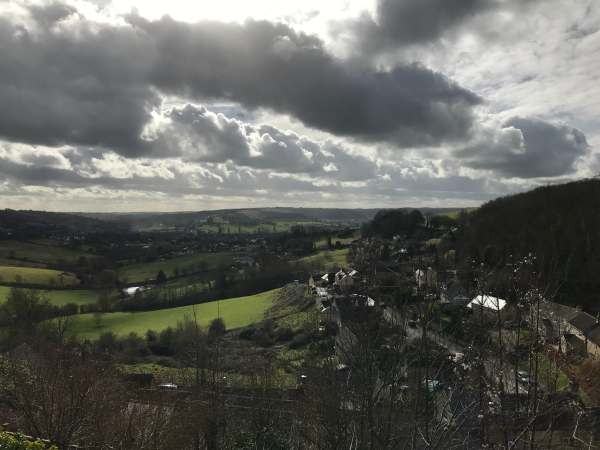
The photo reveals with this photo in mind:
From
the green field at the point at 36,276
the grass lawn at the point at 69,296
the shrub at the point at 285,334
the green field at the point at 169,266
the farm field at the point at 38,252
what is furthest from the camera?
the farm field at the point at 38,252

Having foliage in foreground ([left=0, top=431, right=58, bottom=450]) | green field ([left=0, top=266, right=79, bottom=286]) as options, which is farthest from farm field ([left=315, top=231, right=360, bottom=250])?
foliage in foreground ([left=0, top=431, right=58, bottom=450])

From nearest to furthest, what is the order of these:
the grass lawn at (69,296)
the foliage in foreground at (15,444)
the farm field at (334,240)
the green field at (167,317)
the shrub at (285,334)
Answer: the foliage in foreground at (15,444), the shrub at (285,334), the green field at (167,317), the grass lawn at (69,296), the farm field at (334,240)

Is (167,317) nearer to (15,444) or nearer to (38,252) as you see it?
(15,444)

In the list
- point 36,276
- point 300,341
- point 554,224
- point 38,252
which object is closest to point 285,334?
point 300,341

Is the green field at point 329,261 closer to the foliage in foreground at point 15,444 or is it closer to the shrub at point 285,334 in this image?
the shrub at point 285,334

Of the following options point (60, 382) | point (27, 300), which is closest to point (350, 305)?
point (60, 382)

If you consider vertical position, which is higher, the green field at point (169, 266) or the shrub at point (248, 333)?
the green field at point (169, 266)

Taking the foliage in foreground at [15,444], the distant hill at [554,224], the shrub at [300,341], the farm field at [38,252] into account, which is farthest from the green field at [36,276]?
the foliage in foreground at [15,444]

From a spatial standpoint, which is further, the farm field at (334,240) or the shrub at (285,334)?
the farm field at (334,240)

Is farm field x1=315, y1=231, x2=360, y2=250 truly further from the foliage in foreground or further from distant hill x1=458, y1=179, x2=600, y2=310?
the foliage in foreground
